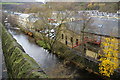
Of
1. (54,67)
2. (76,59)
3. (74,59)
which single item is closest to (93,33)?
(76,59)

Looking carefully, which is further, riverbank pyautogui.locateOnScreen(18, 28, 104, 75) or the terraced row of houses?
the terraced row of houses

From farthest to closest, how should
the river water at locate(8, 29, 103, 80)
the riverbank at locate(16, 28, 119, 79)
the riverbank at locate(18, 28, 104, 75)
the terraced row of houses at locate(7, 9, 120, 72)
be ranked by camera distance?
the terraced row of houses at locate(7, 9, 120, 72) → the riverbank at locate(18, 28, 104, 75) → the riverbank at locate(16, 28, 119, 79) → the river water at locate(8, 29, 103, 80)

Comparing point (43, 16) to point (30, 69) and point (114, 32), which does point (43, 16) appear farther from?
point (30, 69)

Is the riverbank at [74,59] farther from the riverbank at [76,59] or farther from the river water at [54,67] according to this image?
the river water at [54,67]

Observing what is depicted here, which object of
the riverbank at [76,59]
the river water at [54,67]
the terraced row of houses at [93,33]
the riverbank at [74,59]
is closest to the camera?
the river water at [54,67]

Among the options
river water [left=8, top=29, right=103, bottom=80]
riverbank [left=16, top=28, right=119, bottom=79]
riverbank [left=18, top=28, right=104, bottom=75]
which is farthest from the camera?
riverbank [left=18, top=28, right=104, bottom=75]

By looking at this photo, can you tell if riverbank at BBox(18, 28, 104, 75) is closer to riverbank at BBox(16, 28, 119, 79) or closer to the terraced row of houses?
riverbank at BBox(16, 28, 119, 79)

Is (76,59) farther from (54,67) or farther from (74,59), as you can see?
(54,67)

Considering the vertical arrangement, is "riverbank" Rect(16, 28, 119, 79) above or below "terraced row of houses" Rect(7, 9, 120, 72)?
below

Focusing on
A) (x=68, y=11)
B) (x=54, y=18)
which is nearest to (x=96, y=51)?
(x=68, y=11)

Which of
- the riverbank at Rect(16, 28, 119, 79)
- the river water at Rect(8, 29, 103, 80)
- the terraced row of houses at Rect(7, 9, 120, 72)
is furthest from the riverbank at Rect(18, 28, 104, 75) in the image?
the terraced row of houses at Rect(7, 9, 120, 72)

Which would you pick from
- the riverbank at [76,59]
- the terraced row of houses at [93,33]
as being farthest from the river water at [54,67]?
the terraced row of houses at [93,33]

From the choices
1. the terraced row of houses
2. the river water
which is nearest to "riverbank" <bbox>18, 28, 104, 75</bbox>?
the river water

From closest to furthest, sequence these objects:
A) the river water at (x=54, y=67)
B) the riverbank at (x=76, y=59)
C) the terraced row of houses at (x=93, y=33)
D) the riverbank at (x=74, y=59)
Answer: the river water at (x=54, y=67) < the riverbank at (x=76, y=59) < the riverbank at (x=74, y=59) < the terraced row of houses at (x=93, y=33)
